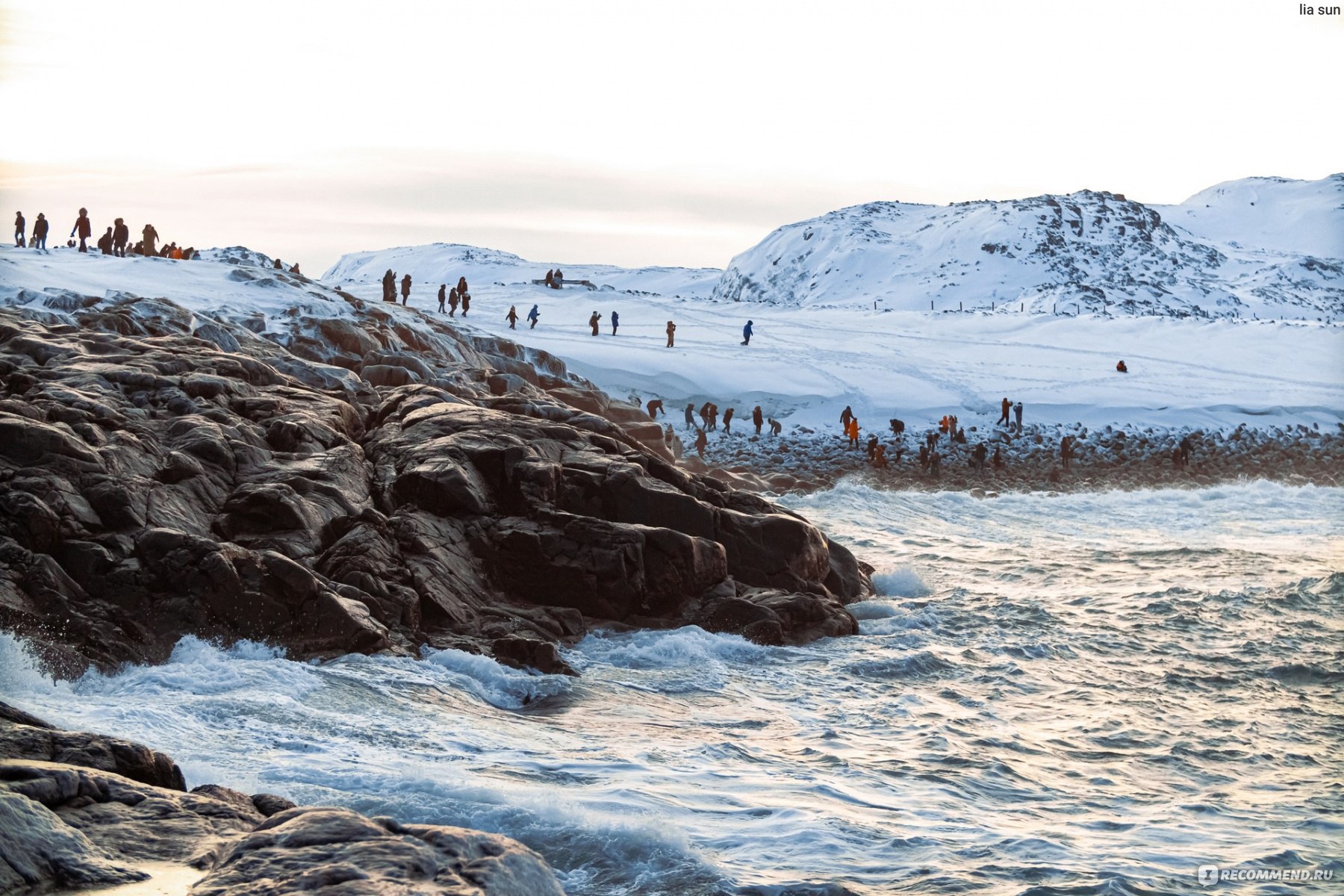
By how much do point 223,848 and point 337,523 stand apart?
30.8 feet

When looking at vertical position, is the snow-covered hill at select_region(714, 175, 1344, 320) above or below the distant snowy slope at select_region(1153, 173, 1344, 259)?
below

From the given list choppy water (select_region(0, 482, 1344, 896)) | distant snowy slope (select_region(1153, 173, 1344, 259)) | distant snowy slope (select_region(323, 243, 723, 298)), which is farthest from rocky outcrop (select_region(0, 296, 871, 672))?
distant snowy slope (select_region(1153, 173, 1344, 259))

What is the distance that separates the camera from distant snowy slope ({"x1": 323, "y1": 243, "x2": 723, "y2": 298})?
301 feet

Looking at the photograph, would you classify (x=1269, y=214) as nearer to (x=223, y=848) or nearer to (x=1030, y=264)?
(x=1030, y=264)

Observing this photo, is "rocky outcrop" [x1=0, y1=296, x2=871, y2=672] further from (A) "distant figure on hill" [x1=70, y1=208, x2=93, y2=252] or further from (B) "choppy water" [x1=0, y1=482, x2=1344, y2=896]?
(A) "distant figure on hill" [x1=70, y1=208, x2=93, y2=252]

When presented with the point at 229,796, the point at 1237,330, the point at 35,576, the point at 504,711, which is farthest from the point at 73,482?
the point at 1237,330

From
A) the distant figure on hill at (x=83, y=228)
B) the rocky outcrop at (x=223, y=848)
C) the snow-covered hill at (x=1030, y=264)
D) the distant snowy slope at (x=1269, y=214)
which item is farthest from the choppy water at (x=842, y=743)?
the distant snowy slope at (x=1269, y=214)

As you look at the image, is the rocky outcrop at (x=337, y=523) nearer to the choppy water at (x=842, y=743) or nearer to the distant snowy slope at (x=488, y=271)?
the choppy water at (x=842, y=743)

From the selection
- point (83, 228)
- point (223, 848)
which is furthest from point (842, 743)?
point (83, 228)

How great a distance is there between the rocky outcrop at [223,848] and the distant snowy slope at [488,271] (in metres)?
71.8

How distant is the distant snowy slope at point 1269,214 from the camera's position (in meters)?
172

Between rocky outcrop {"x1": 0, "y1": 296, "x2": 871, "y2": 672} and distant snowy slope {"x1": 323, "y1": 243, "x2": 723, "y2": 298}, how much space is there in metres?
59.9

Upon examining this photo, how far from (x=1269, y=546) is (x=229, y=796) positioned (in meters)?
24.2

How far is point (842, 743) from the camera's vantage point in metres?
11.6
